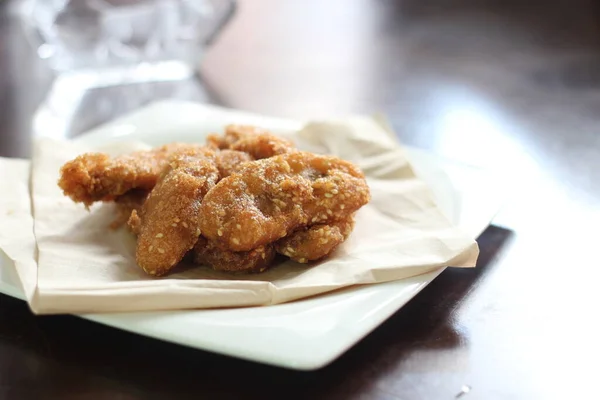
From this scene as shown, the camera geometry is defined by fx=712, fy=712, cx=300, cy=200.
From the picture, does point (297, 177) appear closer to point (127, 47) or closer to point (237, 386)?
point (237, 386)

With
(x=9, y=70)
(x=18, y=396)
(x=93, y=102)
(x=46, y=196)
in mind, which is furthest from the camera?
(x=9, y=70)

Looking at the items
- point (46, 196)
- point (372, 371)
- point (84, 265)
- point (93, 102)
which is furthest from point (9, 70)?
point (372, 371)

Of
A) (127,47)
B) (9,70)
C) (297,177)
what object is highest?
(297,177)

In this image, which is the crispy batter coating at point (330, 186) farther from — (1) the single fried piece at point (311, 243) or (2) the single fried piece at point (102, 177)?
(2) the single fried piece at point (102, 177)

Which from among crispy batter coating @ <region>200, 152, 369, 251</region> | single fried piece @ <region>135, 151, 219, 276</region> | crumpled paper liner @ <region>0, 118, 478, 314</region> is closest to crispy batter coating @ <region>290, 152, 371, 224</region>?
crispy batter coating @ <region>200, 152, 369, 251</region>

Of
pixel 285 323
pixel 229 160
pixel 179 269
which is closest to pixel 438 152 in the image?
pixel 229 160

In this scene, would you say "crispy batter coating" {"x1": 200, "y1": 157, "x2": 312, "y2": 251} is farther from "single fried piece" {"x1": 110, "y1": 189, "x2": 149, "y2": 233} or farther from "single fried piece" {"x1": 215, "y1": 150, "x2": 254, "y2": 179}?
"single fried piece" {"x1": 110, "y1": 189, "x2": 149, "y2": 233}
